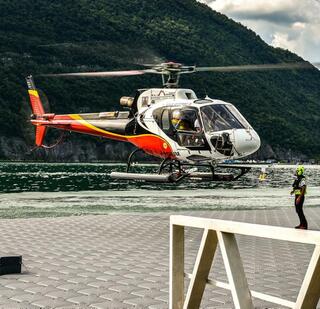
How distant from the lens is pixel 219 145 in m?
15.0

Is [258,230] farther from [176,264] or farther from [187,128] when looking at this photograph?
[187,128]

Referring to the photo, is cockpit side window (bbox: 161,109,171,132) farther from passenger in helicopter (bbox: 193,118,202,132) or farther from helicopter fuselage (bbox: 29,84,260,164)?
passenger in helicopter (bbox: 193,118,202,132)

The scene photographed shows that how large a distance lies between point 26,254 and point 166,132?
6764 mm

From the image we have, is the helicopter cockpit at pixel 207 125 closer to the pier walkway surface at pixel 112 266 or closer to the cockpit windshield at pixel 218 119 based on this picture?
the cockpit windshield at pixel 218 119

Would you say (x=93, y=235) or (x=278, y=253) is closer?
(x=278, y=253)

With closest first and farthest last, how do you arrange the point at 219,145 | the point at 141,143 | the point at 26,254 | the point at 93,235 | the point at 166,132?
the point at 26,254
the point at 93,235
the point at 219,145
the point at 166,132
the point at 141,143

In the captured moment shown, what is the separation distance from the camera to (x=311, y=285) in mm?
3184

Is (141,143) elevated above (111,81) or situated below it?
below

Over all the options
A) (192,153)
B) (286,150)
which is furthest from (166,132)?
(286,150)

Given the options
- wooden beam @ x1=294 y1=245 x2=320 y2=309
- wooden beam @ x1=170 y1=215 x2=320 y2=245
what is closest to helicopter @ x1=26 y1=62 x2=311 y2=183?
wooden beam @ x1=170 y1=215 x2=320 y2=245

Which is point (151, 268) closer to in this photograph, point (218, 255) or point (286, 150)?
point (218, 255)

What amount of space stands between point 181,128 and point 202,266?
11.6 m

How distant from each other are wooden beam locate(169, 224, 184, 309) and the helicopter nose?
1056 cm

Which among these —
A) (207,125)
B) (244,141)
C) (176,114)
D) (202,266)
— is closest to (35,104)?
(176,114)
